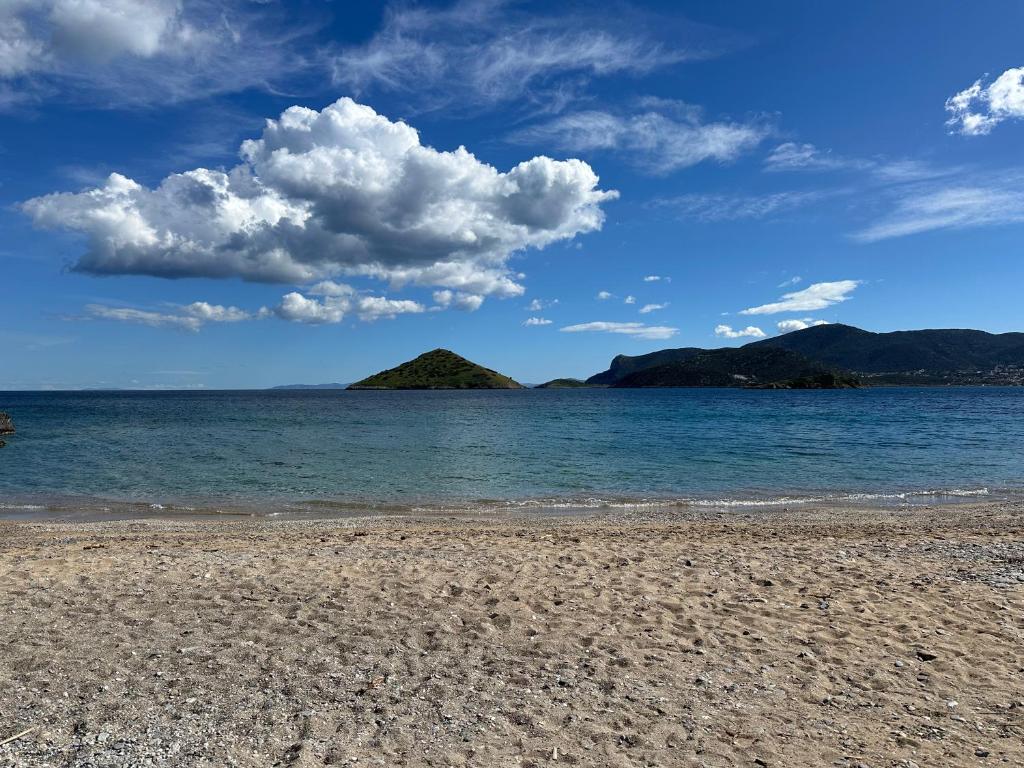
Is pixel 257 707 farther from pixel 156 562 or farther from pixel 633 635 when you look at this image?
pixel 156 562

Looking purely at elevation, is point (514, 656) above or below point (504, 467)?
above

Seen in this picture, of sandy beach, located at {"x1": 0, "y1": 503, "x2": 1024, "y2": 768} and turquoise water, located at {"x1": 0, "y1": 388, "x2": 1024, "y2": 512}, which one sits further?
turquoise water, located at {"x1": 0, "y1": 388, "x2": 1024, "y2": 512}

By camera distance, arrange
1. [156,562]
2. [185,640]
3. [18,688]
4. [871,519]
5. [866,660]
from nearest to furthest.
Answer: [18,688] → [866,660] → [185,640] → [156,562] → [871,519]

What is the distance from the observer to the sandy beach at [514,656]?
6.33m

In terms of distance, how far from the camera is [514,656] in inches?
330

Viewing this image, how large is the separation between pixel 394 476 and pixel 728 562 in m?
21.2

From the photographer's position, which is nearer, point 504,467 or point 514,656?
point 514,656

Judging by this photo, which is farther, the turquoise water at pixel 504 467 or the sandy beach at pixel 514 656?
the turquoise water at pixel 504 467

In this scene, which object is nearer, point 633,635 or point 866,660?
point 866,660

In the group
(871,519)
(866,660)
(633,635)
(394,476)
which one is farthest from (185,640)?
(394,476)

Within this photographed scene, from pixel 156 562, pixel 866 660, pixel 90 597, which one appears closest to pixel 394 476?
pixel 156 562

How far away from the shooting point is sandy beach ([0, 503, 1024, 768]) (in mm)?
6332

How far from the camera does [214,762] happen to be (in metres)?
6.02

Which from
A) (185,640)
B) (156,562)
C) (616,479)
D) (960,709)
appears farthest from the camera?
(616,479)
